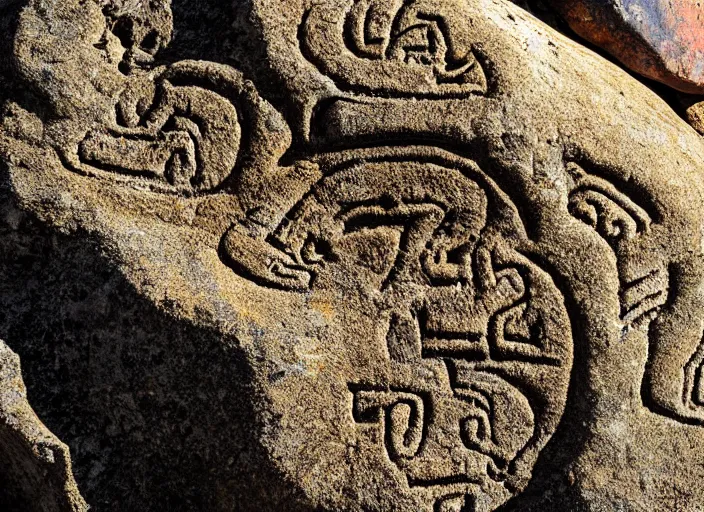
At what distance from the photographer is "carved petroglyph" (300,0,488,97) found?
2.37m

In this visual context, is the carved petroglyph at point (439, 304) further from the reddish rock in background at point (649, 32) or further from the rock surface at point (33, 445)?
the reddish rock in background at point (649, 32)

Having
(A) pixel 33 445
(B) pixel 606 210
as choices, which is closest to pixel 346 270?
(B) pixel 606 210

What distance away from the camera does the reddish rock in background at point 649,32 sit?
286 cm

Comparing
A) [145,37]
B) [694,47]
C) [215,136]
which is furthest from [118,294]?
[694,47]

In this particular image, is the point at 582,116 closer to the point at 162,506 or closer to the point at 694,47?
the point at 694,47

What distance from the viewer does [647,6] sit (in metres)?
2.88

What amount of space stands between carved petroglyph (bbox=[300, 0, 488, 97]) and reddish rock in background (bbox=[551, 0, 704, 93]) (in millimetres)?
656

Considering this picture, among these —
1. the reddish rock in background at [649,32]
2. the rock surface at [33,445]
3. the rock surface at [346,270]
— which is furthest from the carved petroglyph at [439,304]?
the reddish rock in background at [649,32]

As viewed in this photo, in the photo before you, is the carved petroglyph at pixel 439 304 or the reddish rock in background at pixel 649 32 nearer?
the carved petroglyph at pixel 439 304

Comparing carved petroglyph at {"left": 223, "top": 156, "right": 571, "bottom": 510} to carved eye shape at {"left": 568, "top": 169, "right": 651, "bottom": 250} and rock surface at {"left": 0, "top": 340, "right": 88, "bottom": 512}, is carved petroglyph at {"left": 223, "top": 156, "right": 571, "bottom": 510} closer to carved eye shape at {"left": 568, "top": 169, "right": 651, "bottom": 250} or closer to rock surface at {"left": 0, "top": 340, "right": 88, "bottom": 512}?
carved eye shape at {"left": 568, "top": 169, "right": 651, "bottom": 250}

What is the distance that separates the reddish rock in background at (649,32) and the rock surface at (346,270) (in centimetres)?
56

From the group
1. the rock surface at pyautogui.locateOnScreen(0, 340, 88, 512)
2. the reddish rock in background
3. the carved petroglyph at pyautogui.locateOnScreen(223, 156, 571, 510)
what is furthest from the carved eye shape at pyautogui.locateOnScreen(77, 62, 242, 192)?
the reddish rock in background

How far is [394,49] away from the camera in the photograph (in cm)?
240

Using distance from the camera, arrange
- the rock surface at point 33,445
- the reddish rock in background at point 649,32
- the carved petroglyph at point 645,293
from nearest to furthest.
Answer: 1. the rock surface at point 33,445
2. the carved petroglyph at point 645,293
3. the reddish rock in background at point 649,32
